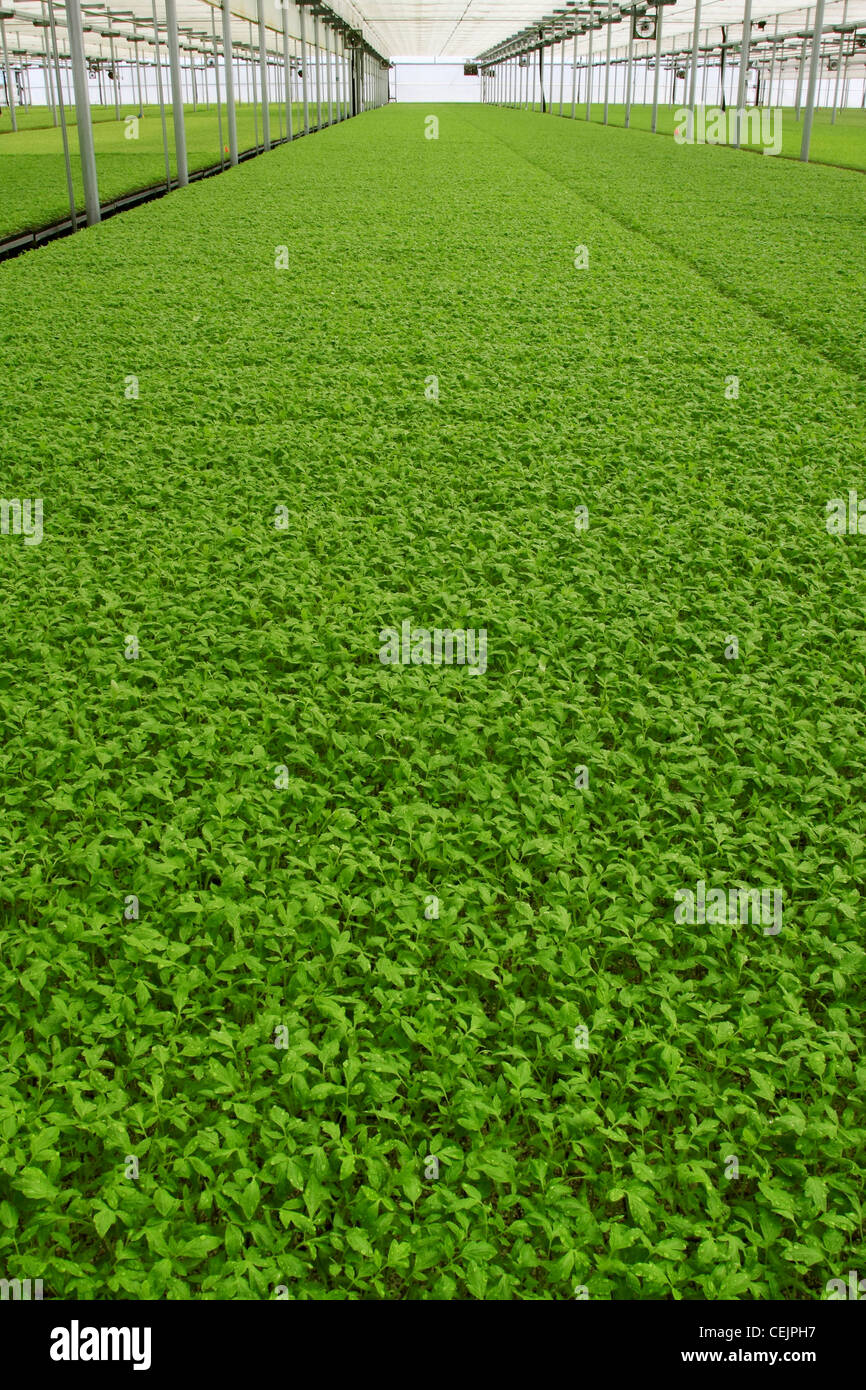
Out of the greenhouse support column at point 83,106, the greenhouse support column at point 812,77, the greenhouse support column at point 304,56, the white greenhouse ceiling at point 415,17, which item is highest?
the white greenhouse ceiling at point 415,17

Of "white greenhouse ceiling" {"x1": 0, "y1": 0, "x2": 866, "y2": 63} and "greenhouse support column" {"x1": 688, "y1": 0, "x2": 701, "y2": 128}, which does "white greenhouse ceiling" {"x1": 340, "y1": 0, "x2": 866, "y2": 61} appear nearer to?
"white greenhouse ceiling" {"x1": 0, "y1": 0, "x2": 866, "y2": 63}

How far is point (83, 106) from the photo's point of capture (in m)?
18.3

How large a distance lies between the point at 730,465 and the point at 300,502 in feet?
10.6

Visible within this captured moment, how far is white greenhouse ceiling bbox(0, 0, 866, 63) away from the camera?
37.6 m

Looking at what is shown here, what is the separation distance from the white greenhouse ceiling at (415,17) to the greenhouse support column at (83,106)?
12.2 m

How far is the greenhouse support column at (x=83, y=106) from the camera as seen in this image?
1758cm

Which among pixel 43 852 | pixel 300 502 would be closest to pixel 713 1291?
pixel 43 852

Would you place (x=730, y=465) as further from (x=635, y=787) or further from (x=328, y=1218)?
(x=328, y=1218)

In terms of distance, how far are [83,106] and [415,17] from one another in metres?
49.7

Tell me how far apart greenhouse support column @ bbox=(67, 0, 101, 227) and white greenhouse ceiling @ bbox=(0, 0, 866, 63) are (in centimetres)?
1215

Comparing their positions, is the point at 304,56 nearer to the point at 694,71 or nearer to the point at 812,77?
the point at 694,71

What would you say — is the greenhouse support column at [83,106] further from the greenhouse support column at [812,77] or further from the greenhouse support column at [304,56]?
Answer: the greenhouse support column at [304,56]

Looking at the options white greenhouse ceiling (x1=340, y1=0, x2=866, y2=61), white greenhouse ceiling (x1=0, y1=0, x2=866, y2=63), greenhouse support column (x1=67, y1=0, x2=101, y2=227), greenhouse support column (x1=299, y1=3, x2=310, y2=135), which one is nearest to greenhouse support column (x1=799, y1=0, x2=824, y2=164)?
white greenhouse ceiling (x1=0, y1=0, x2=866, y2=63)

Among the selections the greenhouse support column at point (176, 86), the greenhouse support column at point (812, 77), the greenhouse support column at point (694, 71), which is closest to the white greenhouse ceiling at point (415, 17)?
the greenhouse support column at point (694, 71)
